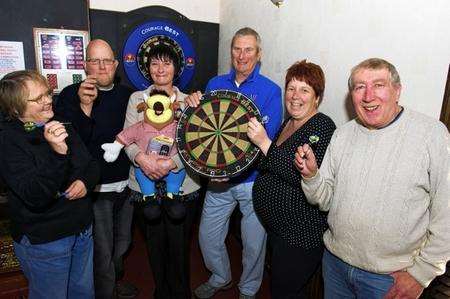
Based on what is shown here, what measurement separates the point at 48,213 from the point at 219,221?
1135 millimetres

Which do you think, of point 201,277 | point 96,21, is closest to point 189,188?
point 201,277

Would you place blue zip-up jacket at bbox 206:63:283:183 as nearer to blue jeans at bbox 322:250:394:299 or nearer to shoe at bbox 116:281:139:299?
blue jeans at bbox 322:250:394:299

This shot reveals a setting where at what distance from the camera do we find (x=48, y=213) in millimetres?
1517

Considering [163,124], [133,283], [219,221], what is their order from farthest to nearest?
[133,283] → [219,221] → [163,124]

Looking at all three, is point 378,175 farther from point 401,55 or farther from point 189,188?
point 189,188

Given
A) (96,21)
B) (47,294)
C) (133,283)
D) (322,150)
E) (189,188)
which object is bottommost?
(133,283)

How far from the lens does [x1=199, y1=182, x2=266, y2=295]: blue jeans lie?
2.23 metres

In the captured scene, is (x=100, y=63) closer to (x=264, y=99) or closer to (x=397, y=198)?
(x=264, y=99)

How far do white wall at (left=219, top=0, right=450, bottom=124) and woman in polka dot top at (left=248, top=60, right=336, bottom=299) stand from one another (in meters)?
0.28

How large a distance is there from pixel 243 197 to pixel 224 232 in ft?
1.17

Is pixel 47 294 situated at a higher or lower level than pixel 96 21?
lower

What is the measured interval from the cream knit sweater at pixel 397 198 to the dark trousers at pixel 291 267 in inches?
11.0

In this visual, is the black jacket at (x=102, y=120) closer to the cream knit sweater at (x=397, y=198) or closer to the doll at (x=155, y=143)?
the doll at (x=155, y=143)

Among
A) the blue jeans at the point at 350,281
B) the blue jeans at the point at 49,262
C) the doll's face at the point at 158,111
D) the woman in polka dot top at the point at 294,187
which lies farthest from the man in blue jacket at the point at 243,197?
the blue jeans at the point at 49,262
